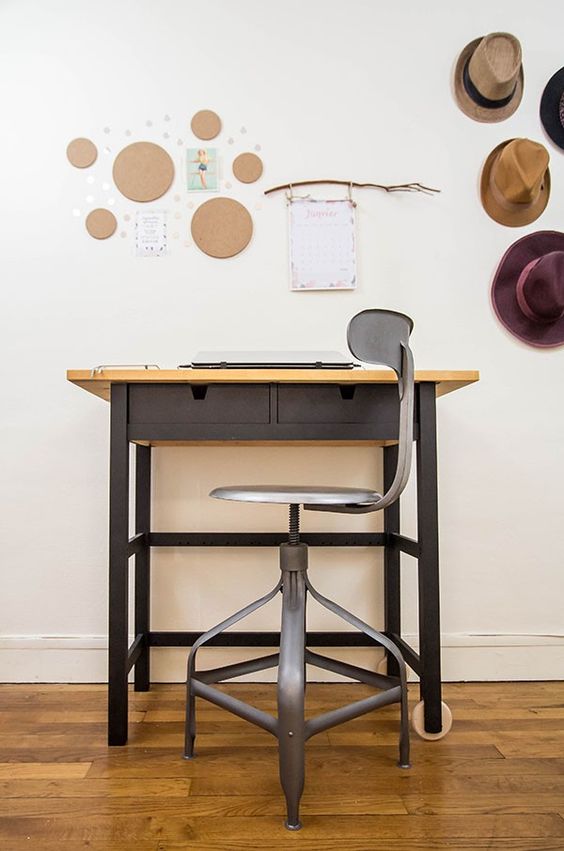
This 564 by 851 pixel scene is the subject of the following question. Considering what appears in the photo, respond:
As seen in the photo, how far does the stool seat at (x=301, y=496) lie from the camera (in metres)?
1.03

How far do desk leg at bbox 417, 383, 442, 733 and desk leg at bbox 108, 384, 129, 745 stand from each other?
2.12ft

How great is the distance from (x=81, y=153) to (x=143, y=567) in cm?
124

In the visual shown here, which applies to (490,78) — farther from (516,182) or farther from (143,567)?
(143,567)

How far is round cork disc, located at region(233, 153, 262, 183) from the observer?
1736 millimetres

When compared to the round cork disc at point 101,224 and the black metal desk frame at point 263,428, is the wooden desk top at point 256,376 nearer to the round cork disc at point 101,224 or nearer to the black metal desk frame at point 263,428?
the black metal desk frame at point 263,428

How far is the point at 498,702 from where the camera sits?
149 cm

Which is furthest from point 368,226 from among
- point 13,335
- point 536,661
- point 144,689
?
point 144,689

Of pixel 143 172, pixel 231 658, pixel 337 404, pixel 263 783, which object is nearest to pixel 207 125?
pixel 143 172

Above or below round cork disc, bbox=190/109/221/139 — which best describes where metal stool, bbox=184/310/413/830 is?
below

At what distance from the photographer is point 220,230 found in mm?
1729

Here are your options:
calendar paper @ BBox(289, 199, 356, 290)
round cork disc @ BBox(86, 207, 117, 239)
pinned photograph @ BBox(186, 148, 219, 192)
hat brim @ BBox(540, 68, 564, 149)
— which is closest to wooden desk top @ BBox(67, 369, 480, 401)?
calendar paper @ BBox(289, 199, 356, 290)

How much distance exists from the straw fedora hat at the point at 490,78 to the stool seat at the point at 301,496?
1318mm

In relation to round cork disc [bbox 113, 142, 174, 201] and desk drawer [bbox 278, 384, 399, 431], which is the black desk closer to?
desk drawer [bbox 278, 384, 399, 431]

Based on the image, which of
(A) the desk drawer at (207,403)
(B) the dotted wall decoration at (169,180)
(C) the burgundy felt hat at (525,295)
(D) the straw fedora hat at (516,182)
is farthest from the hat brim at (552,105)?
(A) the desk drawer at (207,403)
